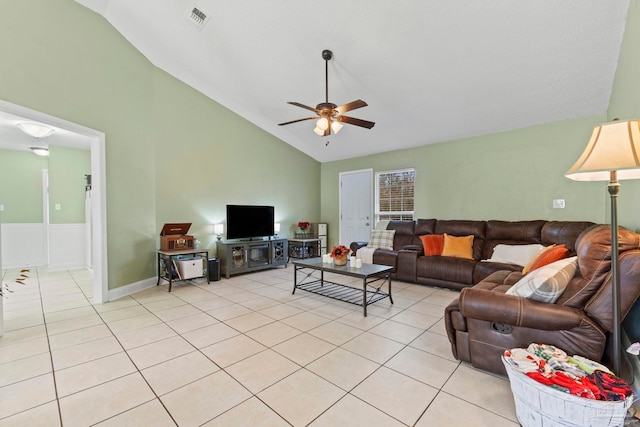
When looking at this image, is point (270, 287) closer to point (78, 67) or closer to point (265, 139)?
point (265, 139)

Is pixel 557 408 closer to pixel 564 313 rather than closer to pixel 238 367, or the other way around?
pixel 564 313

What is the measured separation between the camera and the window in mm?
5730

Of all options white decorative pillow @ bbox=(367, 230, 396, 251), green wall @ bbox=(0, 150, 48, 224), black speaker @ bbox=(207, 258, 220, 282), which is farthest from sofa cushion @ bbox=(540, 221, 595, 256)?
green wall @ bbox=(0, 150, 48, 224)

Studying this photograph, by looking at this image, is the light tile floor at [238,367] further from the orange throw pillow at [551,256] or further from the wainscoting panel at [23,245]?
the wainscoting panel at [23,245]

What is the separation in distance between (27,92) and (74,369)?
9.27 feet

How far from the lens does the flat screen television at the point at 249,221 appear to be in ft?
17.0

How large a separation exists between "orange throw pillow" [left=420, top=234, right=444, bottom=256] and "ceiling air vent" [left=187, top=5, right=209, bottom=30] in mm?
4532

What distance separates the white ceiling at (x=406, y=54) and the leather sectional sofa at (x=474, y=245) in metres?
1.64

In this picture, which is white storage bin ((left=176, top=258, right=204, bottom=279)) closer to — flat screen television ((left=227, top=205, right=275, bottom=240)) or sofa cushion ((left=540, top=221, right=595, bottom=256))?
flat screen television ((left=227, top=205, right=275, bottom=240))

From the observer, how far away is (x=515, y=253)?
12.7ft

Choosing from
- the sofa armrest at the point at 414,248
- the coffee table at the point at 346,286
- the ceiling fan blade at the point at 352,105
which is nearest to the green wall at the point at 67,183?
the coffee table at the point at 346,286

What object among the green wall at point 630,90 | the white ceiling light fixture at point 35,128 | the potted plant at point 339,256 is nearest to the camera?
the green wall at point 630,90

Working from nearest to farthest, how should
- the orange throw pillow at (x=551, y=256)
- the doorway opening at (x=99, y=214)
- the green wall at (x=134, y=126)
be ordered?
the orange throw pillow at (x=551, y=256) < the green wall at (x=134, y=126) < the doorway opening at (x=99, y=214)

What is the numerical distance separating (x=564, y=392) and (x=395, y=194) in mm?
4883
